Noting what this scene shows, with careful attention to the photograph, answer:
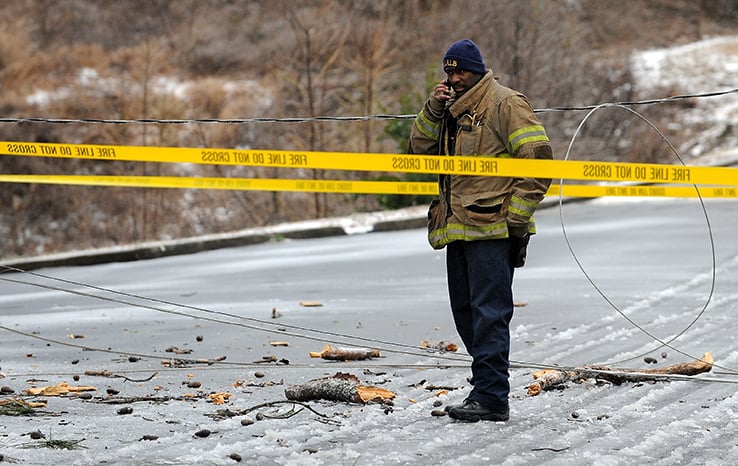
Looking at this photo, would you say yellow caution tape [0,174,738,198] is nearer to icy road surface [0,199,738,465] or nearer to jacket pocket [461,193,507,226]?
icy road surface [0,199,738,465]

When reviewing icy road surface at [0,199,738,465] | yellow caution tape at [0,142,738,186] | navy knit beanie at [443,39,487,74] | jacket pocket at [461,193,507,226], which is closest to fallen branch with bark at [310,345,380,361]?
icy road surface at [0,199,738,465]

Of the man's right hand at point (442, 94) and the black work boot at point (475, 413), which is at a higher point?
the man's right hand at point (442, 94)

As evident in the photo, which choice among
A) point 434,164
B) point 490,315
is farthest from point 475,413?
point 434,164

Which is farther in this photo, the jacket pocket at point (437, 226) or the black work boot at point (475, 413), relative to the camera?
the jacket pocket at point (437, 226)

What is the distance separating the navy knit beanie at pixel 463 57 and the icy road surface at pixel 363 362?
5.48 feet

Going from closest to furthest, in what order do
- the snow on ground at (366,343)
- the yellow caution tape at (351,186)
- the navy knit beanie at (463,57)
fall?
the snow on ground at (366,343), the navy knit beanie at (463,57), the yellow caution tape at (351,186)

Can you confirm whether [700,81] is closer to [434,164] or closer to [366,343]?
[366,343]

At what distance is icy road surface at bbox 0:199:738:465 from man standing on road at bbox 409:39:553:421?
24 centimetres

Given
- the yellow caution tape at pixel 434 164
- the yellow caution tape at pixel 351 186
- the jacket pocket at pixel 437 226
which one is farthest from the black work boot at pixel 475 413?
the yellow caution tape at pixel 351 186

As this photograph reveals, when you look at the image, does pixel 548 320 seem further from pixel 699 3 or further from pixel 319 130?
pixel 699 3

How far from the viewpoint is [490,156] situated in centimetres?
556

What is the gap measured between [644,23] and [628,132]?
11.7 m

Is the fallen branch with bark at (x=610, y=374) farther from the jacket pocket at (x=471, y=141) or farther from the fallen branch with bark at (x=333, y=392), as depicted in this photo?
the jacket pocket at (x=471, y=141)

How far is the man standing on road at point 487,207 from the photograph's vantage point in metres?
5.46
